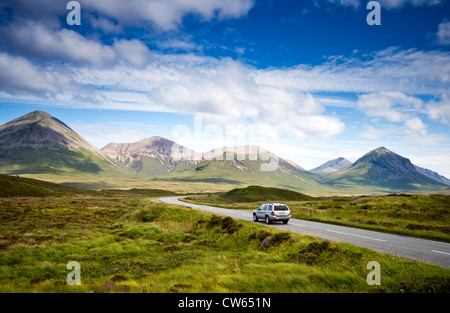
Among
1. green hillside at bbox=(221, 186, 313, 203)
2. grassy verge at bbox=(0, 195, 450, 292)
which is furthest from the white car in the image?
green hillside at bbox=(221, 186, 313, 203)

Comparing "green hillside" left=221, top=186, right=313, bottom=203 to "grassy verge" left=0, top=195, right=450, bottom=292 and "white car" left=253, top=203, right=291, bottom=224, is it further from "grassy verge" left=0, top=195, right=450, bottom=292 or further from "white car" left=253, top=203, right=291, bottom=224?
"grassy verge" left=0, top=195, right=450, bottom=292

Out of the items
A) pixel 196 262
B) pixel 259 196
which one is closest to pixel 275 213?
pixel 196 262

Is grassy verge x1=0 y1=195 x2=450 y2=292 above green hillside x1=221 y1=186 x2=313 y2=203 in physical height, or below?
above

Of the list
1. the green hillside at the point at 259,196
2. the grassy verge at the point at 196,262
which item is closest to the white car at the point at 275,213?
the grassy verge at the point at 196,262

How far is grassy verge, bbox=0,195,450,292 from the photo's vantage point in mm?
10141

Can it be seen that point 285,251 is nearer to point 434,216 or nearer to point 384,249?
point 384,249

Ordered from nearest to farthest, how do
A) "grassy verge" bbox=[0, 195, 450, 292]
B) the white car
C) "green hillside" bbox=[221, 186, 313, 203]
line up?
"grassy verge" bbox=[0, 195, 450, 292] → the white car → "green hillside" bbox=[221, 186, 313, 203]

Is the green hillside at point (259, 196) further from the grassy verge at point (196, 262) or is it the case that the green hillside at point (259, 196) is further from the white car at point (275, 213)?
the grassy verge at point (196, 262)

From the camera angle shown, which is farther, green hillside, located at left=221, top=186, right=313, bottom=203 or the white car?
green hillside, located at left=221, top=186, right=313, bottom=203

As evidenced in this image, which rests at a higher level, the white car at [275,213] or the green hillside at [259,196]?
the white car at [275,213]

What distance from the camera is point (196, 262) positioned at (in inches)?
616

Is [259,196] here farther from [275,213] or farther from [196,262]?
[196,262]

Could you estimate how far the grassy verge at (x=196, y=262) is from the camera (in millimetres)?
10141
